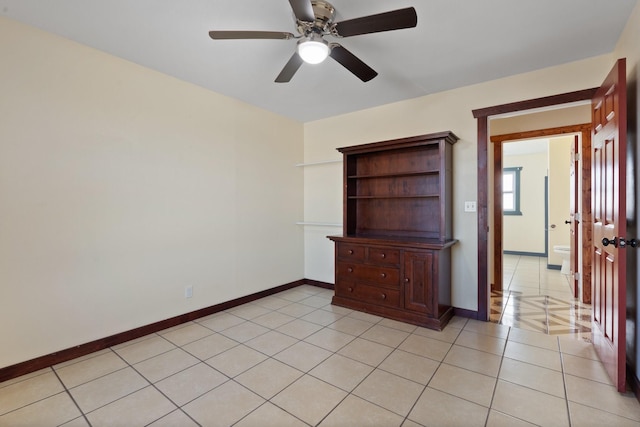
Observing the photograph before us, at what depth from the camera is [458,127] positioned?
3.23 m

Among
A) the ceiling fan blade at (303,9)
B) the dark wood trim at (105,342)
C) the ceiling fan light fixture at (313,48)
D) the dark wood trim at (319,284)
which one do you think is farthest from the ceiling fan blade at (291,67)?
the dark wood trim at (319,284)

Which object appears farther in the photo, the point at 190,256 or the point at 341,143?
the point at 341,143

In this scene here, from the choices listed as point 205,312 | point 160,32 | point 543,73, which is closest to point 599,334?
point 543,73

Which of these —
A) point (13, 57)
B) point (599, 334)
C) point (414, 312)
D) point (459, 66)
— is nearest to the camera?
point (13, 57)

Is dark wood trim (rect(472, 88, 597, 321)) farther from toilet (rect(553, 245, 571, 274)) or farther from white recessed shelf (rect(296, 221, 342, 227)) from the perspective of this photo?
toilet (rect(553, 245, 571, 274))

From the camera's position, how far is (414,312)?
301cm

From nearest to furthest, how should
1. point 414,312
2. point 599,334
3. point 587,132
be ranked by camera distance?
point 599,334, point 414,312, point 587,132

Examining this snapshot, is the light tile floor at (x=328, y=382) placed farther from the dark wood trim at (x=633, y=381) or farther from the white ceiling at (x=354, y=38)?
the white ceiling at (x=354, y=38)

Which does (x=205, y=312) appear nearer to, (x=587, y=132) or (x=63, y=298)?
(x=63, y=298)

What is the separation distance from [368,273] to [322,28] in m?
2.38

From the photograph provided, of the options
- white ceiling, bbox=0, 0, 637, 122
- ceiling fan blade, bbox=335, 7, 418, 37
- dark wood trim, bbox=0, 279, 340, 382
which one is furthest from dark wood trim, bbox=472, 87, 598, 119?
dark wood trim, bbox=0, 279, 340, 382

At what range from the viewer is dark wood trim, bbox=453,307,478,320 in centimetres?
316

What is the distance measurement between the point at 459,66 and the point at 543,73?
32.1 inches

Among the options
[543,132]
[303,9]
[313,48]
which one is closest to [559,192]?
[543,132]
